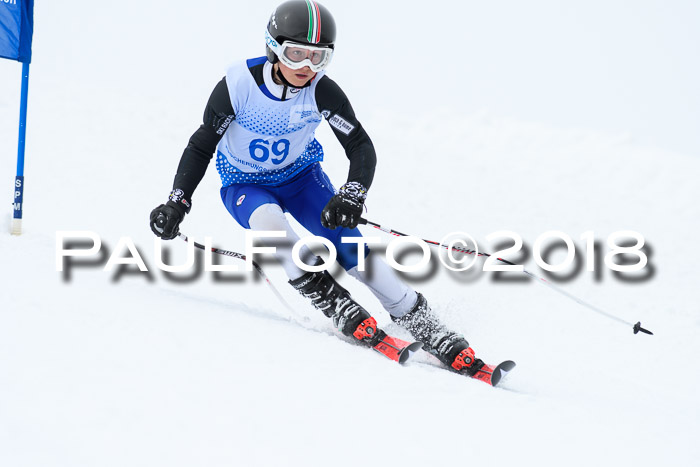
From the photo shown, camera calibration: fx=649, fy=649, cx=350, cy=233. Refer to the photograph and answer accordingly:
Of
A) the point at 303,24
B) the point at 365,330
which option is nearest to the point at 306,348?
the point at 365,330

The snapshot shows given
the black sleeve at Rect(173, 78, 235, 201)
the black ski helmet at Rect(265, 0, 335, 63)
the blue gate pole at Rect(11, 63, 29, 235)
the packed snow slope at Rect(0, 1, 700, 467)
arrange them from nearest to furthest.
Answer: the packed snow slope at Rect(0, 1, 700, 467), the black ski helmet at Rect(265, 0, 335, 63), the black sleeve at Rect(173, 78, 235, 201), the blue gate pole at Rect(11, 63, 29, 235)

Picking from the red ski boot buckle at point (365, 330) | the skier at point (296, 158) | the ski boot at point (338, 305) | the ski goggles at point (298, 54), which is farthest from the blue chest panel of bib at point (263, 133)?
the red ski boot buckle at point (365, 330)

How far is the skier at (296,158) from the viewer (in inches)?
143

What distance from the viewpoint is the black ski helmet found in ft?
11.7

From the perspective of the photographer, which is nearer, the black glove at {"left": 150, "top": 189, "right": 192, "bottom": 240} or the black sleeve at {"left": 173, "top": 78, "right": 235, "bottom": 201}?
the black glove at {"left": 150, "top": 189, "right": 192, "bottom": 240}

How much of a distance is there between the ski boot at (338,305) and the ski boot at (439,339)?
12.5 inches

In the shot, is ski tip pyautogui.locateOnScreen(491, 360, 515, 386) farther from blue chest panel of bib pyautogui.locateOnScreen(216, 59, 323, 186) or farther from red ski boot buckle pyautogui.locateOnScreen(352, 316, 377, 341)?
blue chest panel of bib pyautogui.locateOnScreen(216, 59, 323, 186)

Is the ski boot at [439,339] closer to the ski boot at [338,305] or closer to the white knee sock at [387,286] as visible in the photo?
the white knee sock at [387,286]

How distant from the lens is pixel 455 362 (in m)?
3.70

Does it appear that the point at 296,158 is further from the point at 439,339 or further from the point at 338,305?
the point at 439,339

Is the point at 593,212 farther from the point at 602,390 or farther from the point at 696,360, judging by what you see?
the point at 602,390

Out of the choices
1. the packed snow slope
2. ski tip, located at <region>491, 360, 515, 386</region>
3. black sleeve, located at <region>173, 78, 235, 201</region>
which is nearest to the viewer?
the packed snow slope

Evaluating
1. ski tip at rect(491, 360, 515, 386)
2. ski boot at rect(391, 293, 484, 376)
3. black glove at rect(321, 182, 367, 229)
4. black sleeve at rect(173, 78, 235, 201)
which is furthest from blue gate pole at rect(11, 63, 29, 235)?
ski tip at rect(491, 360, 515, 386)

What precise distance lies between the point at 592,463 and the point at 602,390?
2009 millimetres
